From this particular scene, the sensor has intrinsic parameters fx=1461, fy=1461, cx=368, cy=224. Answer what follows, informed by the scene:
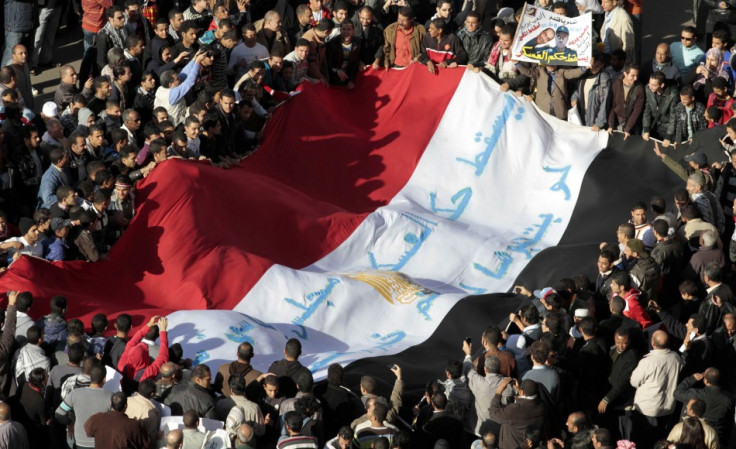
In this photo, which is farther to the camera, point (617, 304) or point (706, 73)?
point (706, 73)

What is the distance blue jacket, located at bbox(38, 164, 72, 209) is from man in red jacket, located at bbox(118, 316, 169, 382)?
2.74m

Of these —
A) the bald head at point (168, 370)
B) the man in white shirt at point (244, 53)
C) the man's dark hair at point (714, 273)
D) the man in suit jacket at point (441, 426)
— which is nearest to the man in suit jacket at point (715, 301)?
the man's dark hair at point (714, 273)

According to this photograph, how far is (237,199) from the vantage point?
55.3ft

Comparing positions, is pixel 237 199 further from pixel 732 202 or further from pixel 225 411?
pixel 732 202

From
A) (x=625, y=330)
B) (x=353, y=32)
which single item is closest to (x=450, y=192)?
(x=353, y=32)

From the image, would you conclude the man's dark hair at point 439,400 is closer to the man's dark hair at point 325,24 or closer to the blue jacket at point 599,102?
the blue jacket at point 599,102

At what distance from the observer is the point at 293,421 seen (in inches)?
494

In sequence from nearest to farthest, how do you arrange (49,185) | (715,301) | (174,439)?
(174,439) → (715,301) → (49,185)

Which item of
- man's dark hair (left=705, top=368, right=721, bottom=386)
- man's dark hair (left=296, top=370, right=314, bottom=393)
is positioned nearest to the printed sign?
man's dark hair (left=705, top=368, right=721, bottom=386)

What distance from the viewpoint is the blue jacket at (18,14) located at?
65.1 feet

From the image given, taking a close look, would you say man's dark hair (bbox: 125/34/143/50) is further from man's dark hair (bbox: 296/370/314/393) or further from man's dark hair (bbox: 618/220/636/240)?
man's dark hair (bbox: 296/370/314/393)

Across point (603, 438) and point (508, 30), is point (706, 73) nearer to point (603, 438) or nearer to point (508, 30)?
point (508, 30)

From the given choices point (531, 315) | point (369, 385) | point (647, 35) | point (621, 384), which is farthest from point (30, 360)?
point (647, 35)

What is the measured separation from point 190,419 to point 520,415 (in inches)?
116
